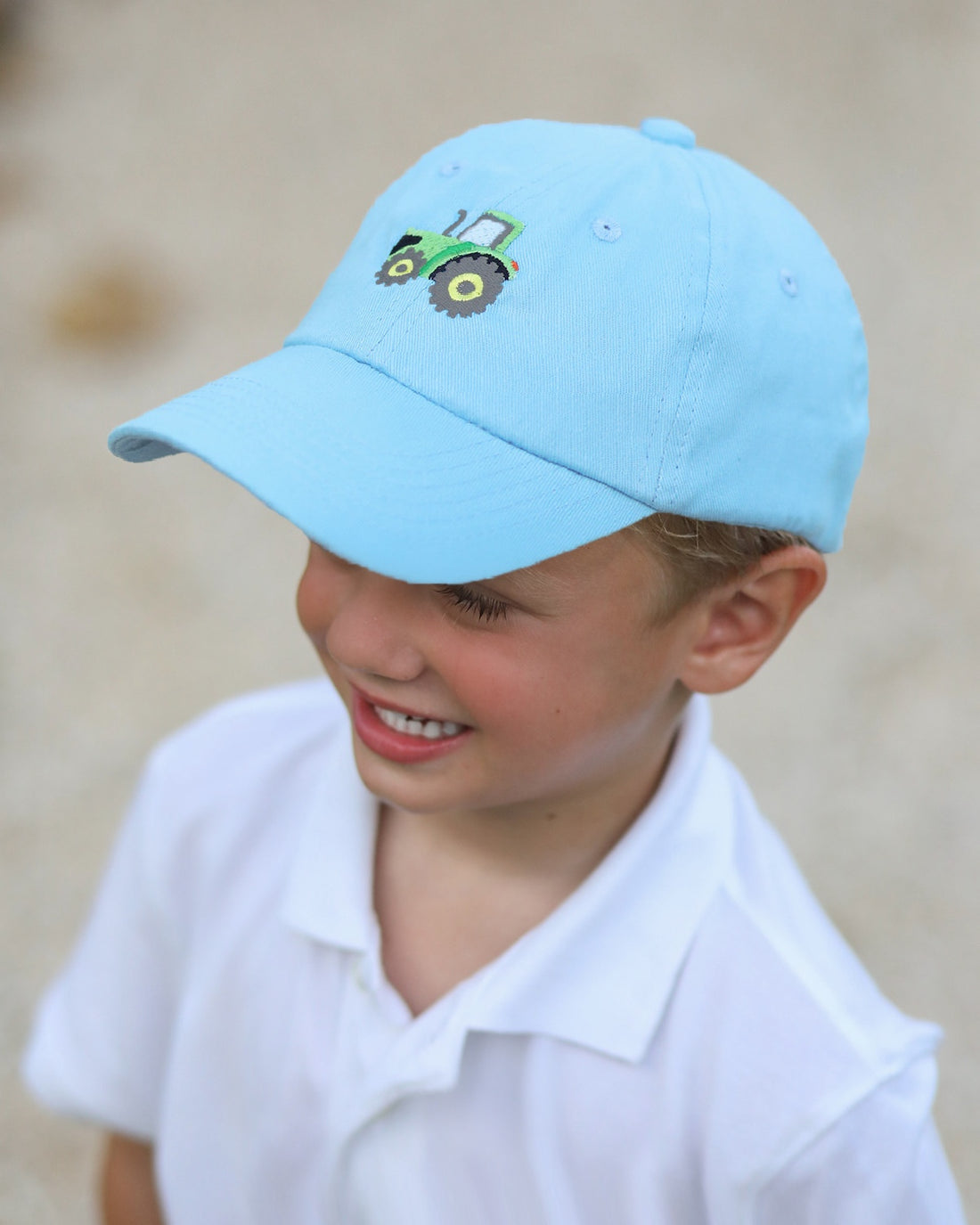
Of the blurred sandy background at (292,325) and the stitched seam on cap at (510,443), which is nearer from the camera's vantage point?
the stitched seam on cap at (510,443)

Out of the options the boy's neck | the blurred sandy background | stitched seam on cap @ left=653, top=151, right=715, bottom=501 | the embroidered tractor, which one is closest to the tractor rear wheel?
the embroidered tractor

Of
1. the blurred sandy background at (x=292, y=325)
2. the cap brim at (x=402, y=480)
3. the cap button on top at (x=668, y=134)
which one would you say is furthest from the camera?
the blurred sandy background at (x=292, y=325)

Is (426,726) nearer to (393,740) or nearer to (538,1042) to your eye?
(393,740)

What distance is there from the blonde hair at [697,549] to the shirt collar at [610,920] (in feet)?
0.50

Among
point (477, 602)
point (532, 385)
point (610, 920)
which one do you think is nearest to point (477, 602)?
point (477, 602)

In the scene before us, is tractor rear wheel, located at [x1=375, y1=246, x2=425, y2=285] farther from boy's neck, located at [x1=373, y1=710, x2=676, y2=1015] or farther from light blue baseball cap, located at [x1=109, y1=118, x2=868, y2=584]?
boy's neck, located at [x1=373, y1=710, x2=676, y2=1015]

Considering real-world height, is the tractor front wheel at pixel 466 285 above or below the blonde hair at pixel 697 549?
above

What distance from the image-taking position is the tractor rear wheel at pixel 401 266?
2.08 feet

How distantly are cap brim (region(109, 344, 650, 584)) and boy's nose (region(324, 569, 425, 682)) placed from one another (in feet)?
0.14

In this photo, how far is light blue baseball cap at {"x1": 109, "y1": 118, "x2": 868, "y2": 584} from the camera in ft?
1.98

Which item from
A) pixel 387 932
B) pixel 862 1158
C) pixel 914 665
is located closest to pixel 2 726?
pixel 387 932

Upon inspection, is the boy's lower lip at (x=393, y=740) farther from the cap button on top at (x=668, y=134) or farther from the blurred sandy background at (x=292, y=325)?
the blurred sandy background at (x=292, y=325)

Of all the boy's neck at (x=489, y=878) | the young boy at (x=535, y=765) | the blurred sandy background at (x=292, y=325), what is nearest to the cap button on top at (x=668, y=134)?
the young boy at (x=535, y=765)

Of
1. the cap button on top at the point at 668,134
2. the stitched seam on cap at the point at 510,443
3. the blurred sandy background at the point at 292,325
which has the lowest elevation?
the blurred sandy background at the point at 292,325
